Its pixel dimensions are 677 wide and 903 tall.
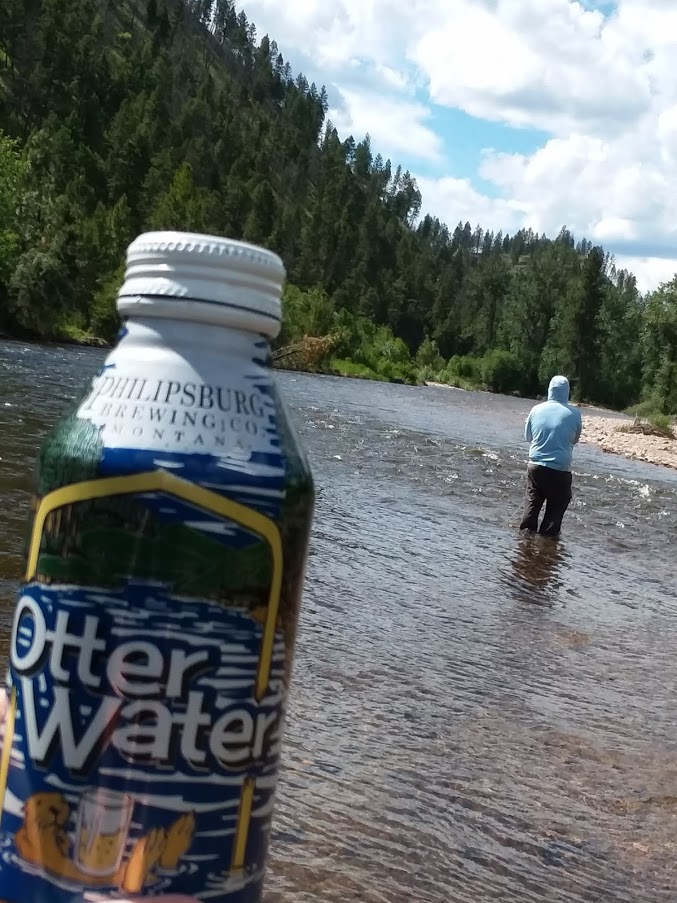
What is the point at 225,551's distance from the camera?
1.26 meters

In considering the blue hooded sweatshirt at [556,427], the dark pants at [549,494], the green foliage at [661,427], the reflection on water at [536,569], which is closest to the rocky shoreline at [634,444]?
the green foliage at [661,427]

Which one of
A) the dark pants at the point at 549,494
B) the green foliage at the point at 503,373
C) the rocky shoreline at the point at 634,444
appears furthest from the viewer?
the green foliage at the point at 503,373

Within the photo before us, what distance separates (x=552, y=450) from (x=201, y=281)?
9.98 metres

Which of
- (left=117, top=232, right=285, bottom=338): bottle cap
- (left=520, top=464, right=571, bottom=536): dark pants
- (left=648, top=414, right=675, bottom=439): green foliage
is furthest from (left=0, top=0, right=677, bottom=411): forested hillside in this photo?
(left=117, top=232, right=285, bottom=338): bottle cap

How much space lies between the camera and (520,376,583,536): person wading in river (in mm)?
10844

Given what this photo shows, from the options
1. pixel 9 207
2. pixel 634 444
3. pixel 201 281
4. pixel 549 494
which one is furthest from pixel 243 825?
pixel 9 207

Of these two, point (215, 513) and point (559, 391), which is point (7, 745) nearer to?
point (215, 513)

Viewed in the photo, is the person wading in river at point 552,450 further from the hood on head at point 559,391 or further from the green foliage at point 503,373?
the green foliage at point 503,373

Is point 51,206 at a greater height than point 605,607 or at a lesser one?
greater

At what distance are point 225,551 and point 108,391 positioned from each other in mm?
294

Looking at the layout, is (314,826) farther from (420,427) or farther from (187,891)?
(420,427)

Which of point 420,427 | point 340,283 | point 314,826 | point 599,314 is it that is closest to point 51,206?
point 420,427

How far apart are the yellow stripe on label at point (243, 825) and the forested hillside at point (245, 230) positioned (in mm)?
45760

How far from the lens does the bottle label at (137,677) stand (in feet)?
4.08
